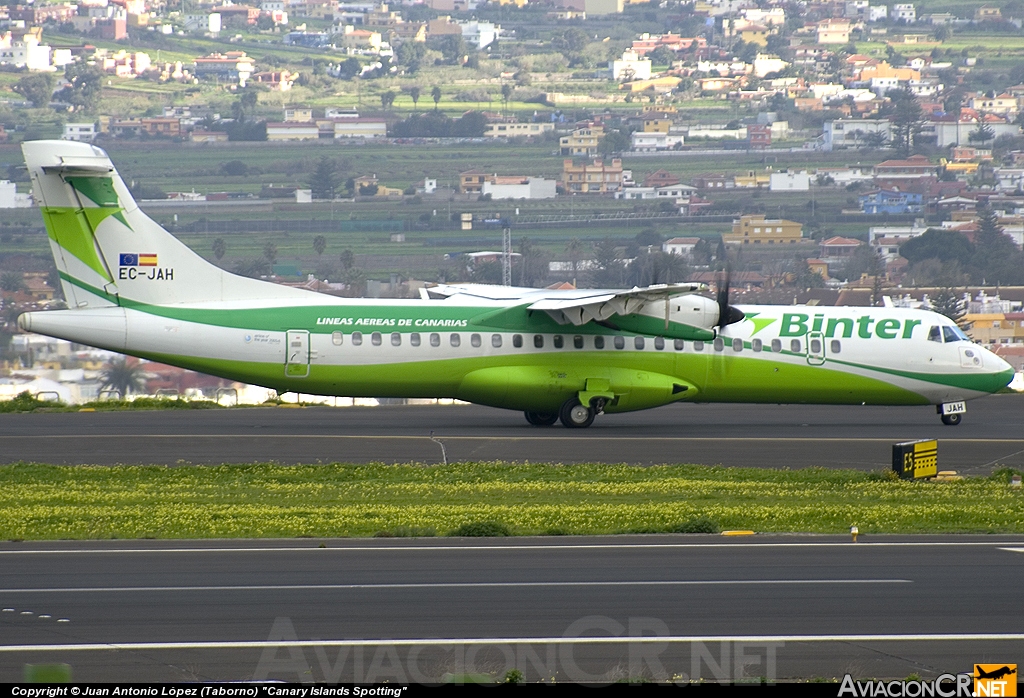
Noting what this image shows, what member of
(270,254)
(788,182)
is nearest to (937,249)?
(788,182)

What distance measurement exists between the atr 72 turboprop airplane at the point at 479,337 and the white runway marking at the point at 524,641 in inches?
740

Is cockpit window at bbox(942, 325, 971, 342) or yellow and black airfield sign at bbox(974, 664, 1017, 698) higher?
yellow and black airfield sign at bbox(974, 664, 1017, 698)

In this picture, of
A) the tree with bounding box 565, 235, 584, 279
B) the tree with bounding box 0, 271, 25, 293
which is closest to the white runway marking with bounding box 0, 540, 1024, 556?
the tree with bounding box 0, 271, 25, 293

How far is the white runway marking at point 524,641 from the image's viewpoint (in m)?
11.6

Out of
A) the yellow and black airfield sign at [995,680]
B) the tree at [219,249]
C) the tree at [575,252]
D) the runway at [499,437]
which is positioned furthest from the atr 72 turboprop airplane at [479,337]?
the tree at [219,249]

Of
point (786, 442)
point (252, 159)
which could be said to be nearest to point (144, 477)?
point (786, 442)

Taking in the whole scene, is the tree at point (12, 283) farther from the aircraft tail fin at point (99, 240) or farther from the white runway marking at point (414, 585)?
the white runway marking at point (414, 585)

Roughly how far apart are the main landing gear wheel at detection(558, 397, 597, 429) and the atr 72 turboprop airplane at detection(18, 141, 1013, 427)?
0.12ft

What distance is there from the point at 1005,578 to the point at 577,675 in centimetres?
637

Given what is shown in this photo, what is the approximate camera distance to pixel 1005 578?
1471 centimetres

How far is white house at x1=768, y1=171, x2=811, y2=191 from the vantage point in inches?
7402

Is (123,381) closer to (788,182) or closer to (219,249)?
(219,249)

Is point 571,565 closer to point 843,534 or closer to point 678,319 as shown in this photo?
point 843,534

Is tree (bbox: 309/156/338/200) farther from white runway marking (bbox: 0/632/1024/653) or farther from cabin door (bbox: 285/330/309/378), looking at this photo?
white runway marking (bbox: 0/632/1024/653)
